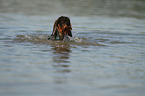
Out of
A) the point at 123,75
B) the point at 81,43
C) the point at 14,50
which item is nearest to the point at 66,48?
the point at 81,43

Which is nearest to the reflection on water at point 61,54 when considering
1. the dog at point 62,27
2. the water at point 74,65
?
the water at point 74,65

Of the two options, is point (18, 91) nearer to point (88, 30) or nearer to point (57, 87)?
point (57, 87)

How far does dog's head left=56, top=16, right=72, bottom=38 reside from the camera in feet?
31.9

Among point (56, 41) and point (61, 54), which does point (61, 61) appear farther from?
point (56, 41)

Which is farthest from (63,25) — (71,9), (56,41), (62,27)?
(71,9)

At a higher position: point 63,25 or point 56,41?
point 63,25

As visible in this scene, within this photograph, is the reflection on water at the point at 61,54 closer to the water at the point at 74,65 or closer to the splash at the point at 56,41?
the water at the point at 74,65

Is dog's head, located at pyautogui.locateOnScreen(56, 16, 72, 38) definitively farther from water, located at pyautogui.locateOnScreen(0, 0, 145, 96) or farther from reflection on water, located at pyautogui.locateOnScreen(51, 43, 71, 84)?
reflection on water, located at pyautogui.locateOnScreen(51, 43, 71, 84)

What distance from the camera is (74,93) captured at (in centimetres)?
493

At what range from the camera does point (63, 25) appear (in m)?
9.71

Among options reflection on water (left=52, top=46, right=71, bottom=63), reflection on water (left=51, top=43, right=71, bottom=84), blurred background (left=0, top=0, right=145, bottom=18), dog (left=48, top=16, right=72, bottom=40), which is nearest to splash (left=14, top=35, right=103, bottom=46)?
dog (left=48, top=16, right=72, bottom=40)

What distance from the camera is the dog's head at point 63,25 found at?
9.73 meters

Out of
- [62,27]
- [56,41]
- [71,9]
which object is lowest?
[56,41]

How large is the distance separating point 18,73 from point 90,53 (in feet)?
8.54
